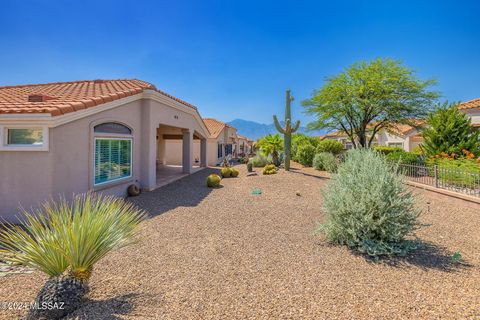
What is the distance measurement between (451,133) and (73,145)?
21.7 meters

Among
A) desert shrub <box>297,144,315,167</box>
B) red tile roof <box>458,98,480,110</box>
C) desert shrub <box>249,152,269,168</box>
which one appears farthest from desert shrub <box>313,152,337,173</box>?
red tile roof <box>458,98,480,110</box>

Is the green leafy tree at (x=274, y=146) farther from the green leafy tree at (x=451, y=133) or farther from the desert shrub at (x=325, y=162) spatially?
the green leafy tree at (x=451, y=133)

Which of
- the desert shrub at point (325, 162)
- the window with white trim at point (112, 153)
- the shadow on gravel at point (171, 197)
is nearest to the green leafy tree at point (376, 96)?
the desert shrub at point (325, 162)

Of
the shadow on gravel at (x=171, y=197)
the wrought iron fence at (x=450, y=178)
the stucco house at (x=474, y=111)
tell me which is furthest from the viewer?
the stucco house at (x=474, y=111)

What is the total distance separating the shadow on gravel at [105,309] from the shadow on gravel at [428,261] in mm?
4599

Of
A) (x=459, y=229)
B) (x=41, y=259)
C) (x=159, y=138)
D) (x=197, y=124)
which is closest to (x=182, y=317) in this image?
(x=41, y=259)

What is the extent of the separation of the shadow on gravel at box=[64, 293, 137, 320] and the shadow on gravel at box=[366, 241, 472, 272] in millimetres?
4599

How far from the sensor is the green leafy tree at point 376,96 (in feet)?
66.4

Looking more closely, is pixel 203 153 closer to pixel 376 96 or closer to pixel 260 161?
pixel 260 161

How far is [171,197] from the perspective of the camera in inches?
425

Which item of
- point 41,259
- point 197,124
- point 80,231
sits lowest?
point 41,259

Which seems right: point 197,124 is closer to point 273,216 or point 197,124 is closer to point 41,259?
point 273,216

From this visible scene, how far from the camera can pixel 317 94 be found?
79.3 feet

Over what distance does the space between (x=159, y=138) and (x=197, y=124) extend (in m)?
6.58
